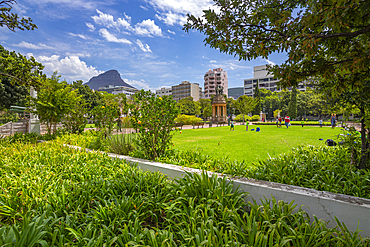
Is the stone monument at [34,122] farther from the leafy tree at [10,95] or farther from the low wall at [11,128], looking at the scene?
the leafy tree at [10,95]

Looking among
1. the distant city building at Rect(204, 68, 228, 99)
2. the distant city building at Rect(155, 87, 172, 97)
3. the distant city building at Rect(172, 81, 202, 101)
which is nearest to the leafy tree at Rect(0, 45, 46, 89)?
the distant city building at Rect(204, 68, 228, 99)

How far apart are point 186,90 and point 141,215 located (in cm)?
11066

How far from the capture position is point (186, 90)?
110750mm

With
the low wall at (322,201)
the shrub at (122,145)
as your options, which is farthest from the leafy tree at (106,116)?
the low wall at (322,201)

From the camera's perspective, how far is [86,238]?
5.78 ft

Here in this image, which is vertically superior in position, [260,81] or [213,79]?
[213,79]

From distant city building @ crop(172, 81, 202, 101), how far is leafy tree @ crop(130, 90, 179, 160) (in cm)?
10648

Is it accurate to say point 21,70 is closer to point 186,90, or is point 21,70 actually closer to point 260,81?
point 260,81

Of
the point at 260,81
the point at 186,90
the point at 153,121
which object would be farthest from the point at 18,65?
the point at 186,90

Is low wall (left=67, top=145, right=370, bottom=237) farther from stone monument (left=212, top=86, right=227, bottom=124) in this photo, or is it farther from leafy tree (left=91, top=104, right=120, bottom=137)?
stone monument (left=212, top=86, right=227, bottom=124)

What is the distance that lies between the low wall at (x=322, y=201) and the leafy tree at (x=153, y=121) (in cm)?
217

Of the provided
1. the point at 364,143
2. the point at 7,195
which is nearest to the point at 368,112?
the point at 364,143

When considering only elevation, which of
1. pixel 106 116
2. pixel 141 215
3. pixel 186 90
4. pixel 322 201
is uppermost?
pixel 186 90

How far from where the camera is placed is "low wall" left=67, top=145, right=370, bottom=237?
1984mm
